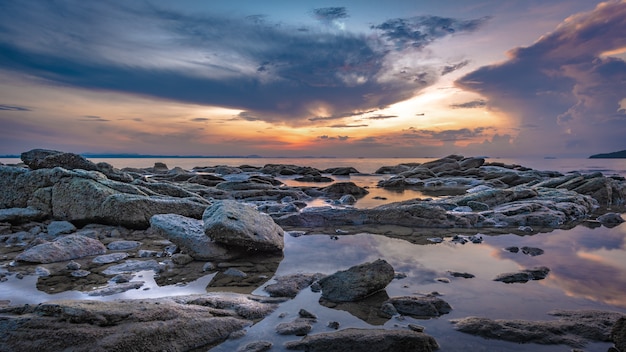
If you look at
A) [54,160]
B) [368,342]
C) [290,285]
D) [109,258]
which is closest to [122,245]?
[109,258]

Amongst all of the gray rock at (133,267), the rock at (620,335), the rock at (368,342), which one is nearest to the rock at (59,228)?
the gray rock at (133,267)

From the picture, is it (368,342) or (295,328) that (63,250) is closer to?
(295,328)

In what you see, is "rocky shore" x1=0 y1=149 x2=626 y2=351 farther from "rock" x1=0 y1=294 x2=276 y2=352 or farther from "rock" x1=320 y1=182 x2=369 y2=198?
"rock" x1=320 y1=182 x2=369 y2=198

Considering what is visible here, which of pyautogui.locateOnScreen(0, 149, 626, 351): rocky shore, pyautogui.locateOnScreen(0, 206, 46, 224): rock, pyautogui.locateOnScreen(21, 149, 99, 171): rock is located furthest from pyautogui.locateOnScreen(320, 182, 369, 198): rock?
pyautogui.locateOnScreen(0, 206, 46, 224): rock

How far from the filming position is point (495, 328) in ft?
14.4

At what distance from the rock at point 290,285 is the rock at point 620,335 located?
403cm

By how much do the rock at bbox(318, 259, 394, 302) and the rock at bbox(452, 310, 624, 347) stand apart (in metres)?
1.28

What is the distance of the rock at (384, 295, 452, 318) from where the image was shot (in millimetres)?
4895

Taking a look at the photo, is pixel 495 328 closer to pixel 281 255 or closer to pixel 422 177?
pixel 281 255

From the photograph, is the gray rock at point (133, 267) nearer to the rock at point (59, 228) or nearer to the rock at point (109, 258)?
the rock at point (109, 258)

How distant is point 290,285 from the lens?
5.86 meters

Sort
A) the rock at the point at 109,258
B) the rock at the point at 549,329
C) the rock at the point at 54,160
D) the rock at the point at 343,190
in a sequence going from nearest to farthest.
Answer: the rock at the point at 549,329 → the rock at the point at 109,258 → the rock at the point at 54,160 → the rock at the point at 343,190

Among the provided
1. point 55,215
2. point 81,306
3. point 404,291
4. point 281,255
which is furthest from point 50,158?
point 404,291

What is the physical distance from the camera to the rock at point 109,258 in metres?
7.30
